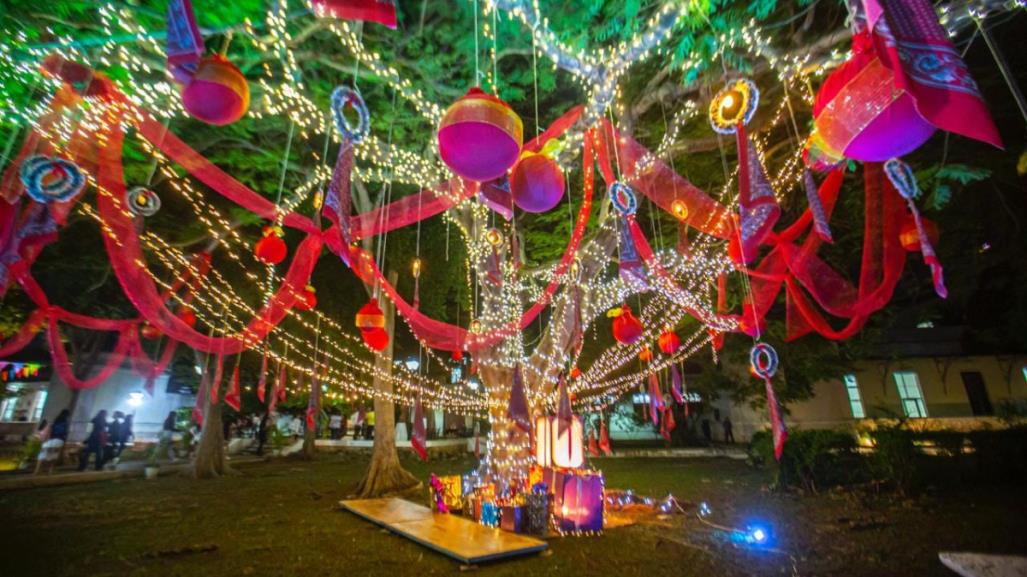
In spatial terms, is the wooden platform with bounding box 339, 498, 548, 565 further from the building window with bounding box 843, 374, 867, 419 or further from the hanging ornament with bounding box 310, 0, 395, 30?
the building window with bounding box 843, 374, 867, 419

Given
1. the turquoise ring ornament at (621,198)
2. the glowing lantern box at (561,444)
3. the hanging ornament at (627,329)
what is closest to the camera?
the turquoise ring ornament at (621,198)

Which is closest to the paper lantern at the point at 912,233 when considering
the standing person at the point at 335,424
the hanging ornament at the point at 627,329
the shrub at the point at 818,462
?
the hanging ornament at the point at 627,329

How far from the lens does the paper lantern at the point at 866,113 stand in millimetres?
2045

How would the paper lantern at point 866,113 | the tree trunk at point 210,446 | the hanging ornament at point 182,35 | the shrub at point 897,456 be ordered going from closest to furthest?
the paper lantern at point 866,113 → the hanging ornament at point 182,35 → the shrub at point 897,456 → the tree trunk at point 210,446

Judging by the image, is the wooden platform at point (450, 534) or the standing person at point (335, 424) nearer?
the wooden platform at point (450, 534)

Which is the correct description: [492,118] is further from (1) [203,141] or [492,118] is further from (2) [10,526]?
(2) [10,526]

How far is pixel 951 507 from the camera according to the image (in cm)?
669

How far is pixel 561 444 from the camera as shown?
6145 millimetres

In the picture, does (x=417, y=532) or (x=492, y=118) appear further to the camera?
(x=417, y=532)

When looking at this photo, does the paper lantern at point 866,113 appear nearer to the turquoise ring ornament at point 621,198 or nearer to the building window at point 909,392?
the turquoise ring ornament at point 621,198

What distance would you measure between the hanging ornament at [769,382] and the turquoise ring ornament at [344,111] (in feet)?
18.0

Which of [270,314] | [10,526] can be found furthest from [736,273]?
[10,526]

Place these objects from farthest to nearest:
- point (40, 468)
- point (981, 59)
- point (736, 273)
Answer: point (40, 468) → point (736, 273) → point (981, 59)

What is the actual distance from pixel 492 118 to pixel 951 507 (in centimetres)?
939
